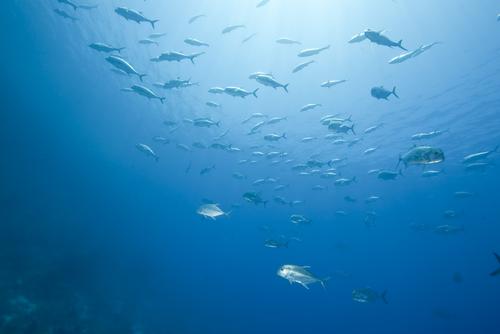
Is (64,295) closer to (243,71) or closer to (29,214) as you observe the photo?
(29,214)

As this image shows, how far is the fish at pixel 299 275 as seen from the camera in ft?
20.9

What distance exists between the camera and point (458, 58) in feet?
63.7

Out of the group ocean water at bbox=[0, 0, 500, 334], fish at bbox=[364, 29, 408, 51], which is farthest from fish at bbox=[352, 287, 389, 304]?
fish at bbox=[364, 29, 408, 51]

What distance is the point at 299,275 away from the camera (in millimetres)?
6441

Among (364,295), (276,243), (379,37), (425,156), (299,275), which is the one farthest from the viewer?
(364,295)

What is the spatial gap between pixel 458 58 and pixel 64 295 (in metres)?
26.5

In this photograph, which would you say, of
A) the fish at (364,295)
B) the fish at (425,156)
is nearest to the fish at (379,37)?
the fish at (425,156)

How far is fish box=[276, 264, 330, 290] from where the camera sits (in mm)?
6359

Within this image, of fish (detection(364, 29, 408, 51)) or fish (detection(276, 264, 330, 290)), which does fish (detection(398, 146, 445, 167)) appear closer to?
fish (detection(364, 29, 408, 51))

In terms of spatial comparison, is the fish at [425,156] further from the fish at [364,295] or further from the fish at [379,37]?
the fish at [364,295]

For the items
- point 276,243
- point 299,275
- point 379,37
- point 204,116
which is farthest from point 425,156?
point 204,116

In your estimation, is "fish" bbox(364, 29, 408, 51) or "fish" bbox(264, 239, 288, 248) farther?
"fish" bbox(264, 239, 288, 248)

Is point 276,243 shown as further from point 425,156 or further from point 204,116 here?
point 204,116

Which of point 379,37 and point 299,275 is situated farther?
point 379,37
